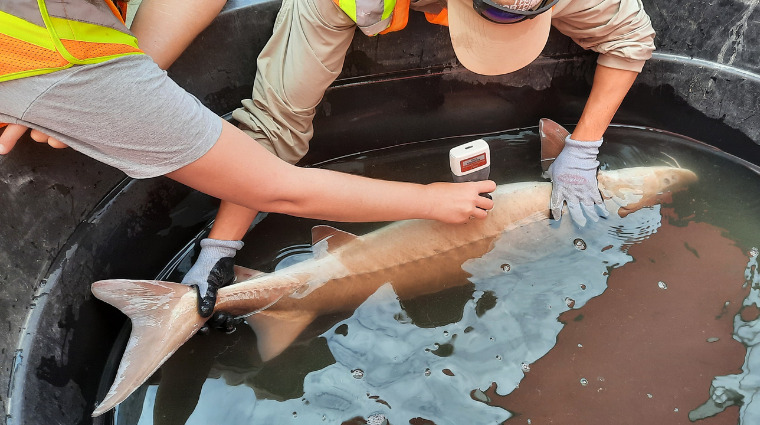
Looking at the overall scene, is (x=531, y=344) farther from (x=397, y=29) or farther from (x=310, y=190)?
(x=397, y=29)

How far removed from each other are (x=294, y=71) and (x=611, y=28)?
0.90 m

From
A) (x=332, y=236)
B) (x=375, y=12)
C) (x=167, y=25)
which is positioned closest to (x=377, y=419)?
(x=332, y=236)

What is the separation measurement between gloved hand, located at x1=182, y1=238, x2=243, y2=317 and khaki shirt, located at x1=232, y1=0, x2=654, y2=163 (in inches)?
12.0

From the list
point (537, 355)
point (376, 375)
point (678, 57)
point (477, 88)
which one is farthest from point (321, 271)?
point (678, 57)

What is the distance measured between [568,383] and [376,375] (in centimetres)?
47

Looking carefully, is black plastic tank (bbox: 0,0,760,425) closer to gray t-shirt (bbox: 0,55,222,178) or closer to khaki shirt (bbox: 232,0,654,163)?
khaki shirt (bbox: 232,0,654,163)

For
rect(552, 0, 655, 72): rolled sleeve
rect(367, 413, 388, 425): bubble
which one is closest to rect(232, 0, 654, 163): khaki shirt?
rect(552, 0, 655, 72): rolled sleeve

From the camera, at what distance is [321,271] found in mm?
1539

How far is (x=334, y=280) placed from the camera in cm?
153

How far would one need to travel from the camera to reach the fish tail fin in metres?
1.29

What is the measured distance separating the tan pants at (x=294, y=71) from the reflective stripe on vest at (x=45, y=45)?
0.62 metres

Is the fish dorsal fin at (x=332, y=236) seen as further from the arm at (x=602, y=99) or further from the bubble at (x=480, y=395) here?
the arm at (x=602, y=99)

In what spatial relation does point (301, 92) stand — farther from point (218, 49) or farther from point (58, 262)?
point (58, 262)

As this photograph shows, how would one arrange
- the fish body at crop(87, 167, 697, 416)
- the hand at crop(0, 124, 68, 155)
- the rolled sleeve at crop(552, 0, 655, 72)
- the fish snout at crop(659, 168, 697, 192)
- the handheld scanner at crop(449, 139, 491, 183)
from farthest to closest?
the fish snout at crop(659, 168, 697, 192) → the rolled sleeve at crop(552, 0, 655, 72) → the handheld scanner at crop(449, 139, 491, 183) → the fish body at crop(87, 167, 697, 416) → the hand at crop(0, 124, 68, 155)
